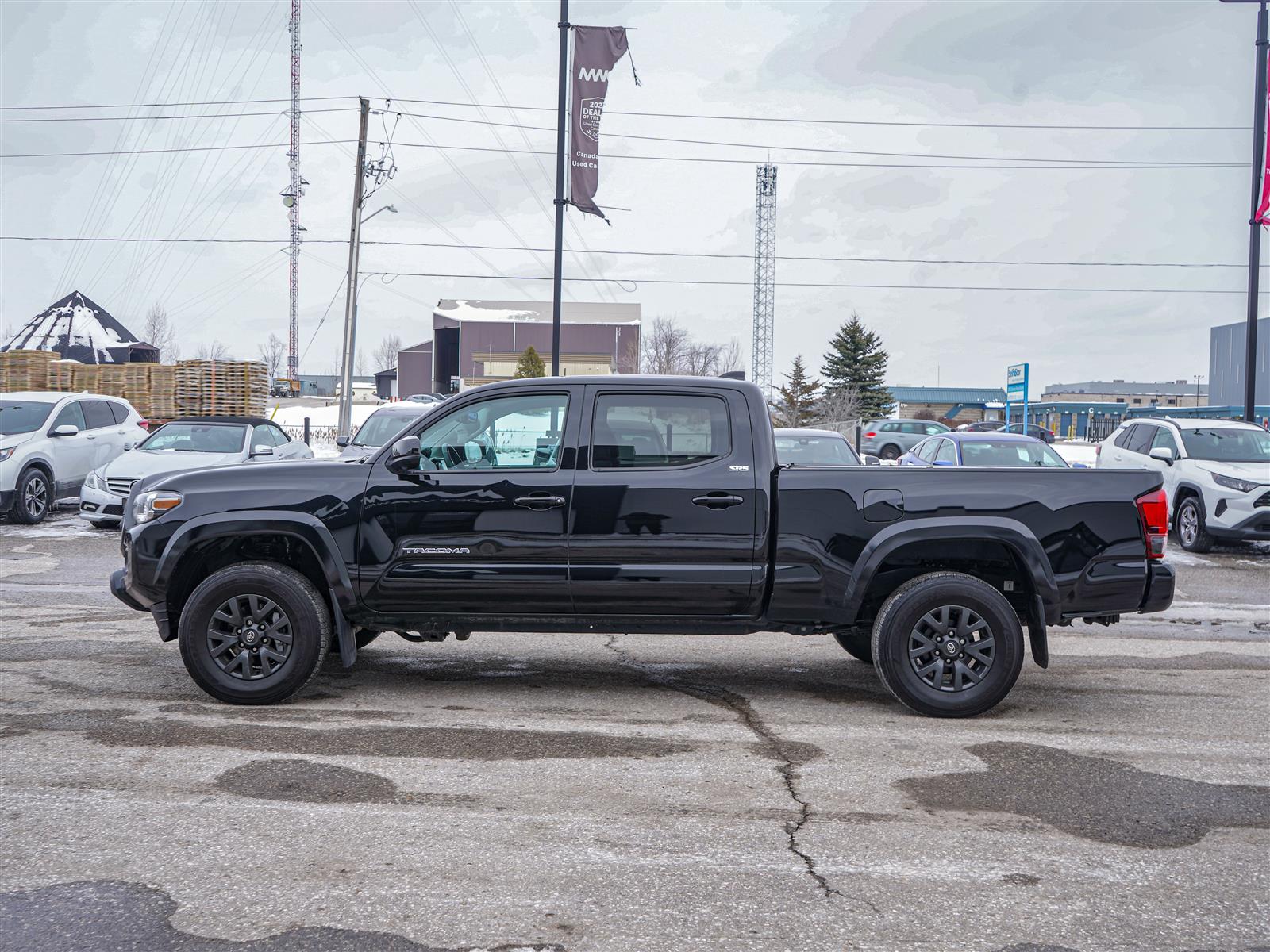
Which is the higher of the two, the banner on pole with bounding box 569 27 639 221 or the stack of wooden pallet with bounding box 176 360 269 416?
the banner on pole with bounding box 569 27 639 221

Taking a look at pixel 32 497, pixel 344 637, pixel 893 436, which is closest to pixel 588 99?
pixel 32 497

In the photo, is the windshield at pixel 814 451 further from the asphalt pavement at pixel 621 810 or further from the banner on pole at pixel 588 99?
the banner on pole at pixel 588 99

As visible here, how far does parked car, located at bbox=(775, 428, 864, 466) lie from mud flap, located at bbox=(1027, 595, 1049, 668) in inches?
289

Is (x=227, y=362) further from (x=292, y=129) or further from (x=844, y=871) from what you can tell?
(x=292, y=129)

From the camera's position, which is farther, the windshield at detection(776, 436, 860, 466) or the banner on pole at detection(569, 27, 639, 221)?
the banner on pole at detection(569, 27, 639, 221)

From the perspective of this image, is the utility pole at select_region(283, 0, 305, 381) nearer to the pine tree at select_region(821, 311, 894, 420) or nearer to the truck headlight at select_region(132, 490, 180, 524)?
the pine tree at select_region(821, 311, 894, 420)

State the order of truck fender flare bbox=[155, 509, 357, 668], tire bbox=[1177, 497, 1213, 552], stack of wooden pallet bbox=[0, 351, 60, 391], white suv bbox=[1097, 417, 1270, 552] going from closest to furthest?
truck fender flare bbox=[155, 509, 357, 668]
white suv bbox=[1097, 417, 1270, 552]
tire bbox=[1177, 497, 1213, 552]
stack of wooden pallet bbox=[0, 351, 60, 391]

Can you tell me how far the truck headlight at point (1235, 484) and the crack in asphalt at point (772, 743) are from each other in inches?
384

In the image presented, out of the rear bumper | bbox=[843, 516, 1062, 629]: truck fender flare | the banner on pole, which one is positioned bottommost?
the rear bumper

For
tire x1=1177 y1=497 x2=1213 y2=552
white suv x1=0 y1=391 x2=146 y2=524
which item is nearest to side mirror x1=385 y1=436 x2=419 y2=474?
white suv x1=0 y1=391 x2=146 y2=524

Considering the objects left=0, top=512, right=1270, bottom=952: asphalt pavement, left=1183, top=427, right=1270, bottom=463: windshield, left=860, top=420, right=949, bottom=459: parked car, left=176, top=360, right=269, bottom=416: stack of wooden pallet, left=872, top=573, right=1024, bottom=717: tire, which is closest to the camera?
left=0, top=512, right=1270, bottom=952: asphalt pavement

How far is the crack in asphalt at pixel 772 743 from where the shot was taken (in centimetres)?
391

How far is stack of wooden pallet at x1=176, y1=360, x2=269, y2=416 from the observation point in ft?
90.4

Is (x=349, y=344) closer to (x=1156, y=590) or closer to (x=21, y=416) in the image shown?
(x=21, y=416)
